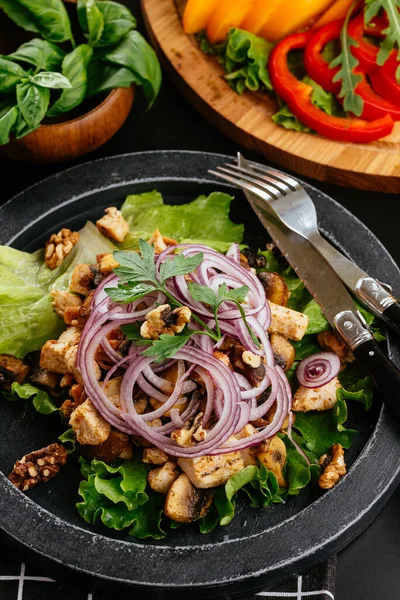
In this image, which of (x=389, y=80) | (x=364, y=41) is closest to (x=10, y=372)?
(x=389, y=80)

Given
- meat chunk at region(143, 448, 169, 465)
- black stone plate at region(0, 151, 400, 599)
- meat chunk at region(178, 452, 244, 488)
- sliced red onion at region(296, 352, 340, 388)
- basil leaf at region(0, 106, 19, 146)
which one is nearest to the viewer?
black stone plate at region(0, 151, 400, 599)

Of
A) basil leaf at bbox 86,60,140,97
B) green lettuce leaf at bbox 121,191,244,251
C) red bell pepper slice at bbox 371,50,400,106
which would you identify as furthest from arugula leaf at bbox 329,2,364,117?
basil leaf at bbox 86,60,140,97

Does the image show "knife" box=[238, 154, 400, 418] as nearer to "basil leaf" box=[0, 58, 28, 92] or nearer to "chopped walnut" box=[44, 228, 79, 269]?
"chopped walnut" box=[44, 228, 79, 269]

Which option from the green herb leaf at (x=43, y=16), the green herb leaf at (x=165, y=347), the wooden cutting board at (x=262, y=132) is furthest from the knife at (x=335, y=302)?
the green herb leaf at (x=43, y=16)

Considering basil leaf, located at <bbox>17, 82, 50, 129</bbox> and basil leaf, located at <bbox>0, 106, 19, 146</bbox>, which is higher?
basil leaf, located at <bbox>17, 82, 50, 129</bbox>

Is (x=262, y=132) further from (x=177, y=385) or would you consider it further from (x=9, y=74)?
(x=177, y=385)

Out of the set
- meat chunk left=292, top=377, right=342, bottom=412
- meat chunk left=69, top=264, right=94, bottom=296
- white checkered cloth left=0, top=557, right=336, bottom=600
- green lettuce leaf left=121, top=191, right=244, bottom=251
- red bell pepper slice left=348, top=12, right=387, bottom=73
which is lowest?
white checkered cloth left=0, top=557, right=336, bottom=600

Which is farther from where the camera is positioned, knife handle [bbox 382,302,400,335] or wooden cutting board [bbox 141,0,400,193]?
wooden cutting board [bbox 141,0,400,193]
